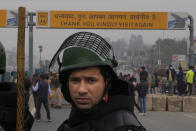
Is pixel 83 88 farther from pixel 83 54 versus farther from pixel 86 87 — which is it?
pixel 83 54

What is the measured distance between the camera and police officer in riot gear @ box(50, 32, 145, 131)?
2.22 m

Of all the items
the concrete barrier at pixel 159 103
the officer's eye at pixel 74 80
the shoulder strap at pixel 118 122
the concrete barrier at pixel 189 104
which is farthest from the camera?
the concrete barrier at pixel 159 103

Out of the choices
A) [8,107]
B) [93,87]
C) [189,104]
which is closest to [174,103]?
[189,104]

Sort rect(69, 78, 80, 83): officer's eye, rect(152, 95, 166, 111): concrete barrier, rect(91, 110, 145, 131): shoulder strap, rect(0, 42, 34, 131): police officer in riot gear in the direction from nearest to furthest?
rect(91, 110, 145, 131): shoulder strap, rect(69, 78, 80, 83): officer's eye, rect(0, 42, 34, 131): police officer in riot gear, rect(152, 95, 166, 111): concrete barrier

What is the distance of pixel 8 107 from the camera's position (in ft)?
9.50

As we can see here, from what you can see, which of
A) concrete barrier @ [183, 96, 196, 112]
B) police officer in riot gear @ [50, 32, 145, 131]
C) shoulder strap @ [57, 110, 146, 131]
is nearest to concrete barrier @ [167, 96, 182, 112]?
concrete barrier @ [183, 96, 196, 112]

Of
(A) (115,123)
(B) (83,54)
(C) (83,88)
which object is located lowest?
(A) (115,123)

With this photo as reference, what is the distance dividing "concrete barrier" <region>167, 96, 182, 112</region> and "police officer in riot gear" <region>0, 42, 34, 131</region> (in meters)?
13.2

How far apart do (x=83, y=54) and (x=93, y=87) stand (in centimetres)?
23

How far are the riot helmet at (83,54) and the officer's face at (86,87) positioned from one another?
58 mm

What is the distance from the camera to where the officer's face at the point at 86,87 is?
2246mm

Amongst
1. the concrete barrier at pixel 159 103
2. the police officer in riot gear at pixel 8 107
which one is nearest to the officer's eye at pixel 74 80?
the police officer in riot gear at pixel 8 107

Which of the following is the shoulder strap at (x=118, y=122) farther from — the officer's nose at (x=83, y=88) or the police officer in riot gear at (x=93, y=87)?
the officer's nose at (x=83, y=88)

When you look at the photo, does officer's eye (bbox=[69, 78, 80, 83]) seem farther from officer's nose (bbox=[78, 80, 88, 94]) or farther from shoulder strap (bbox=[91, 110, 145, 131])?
shoulder strap (bbox=[91, 110, 145, 131])
